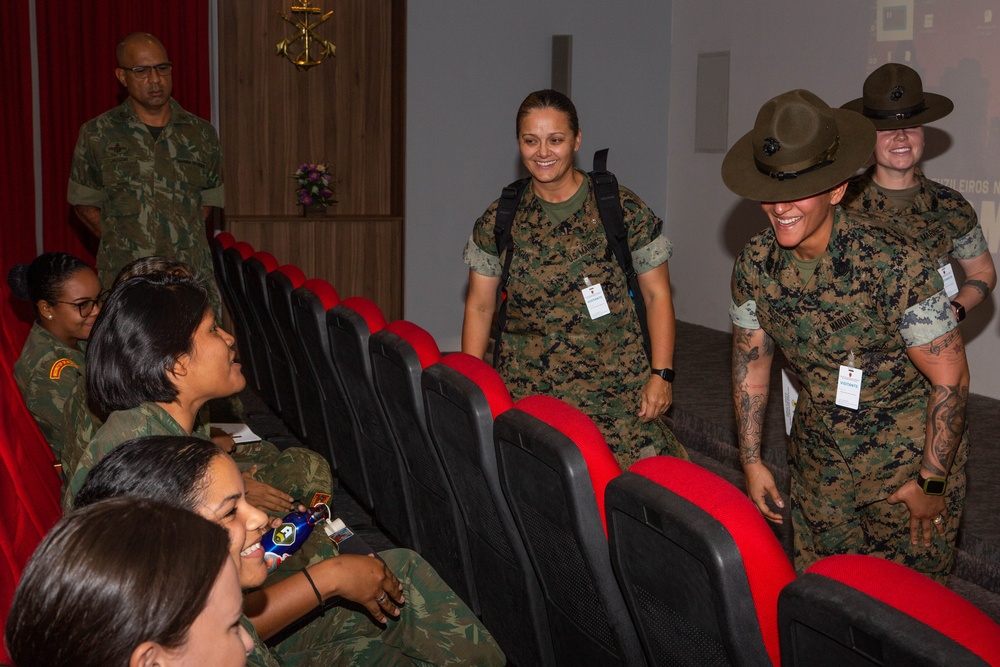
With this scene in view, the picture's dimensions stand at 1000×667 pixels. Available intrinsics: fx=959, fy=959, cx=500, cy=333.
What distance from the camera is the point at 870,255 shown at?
2.13m

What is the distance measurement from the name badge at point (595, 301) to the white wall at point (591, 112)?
163 inches

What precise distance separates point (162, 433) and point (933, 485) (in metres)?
1.67

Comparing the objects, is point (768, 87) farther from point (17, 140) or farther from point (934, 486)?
point (934, 486)

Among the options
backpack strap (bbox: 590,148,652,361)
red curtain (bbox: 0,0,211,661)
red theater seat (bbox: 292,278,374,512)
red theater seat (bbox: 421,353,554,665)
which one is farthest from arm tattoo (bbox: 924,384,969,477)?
red curtain (bbox: 0,0,211,661)

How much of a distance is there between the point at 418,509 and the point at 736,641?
169cm

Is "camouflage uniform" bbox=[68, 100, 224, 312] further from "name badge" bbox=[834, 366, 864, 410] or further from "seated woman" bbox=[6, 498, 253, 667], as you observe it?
"seated woman" bbox=[6, 498, 253, 667]

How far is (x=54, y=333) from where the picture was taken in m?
3.23

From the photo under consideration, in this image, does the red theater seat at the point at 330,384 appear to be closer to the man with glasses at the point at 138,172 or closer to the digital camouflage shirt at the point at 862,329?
the man with glasses at the point at 138,172

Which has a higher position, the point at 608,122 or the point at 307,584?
the point at 608,122

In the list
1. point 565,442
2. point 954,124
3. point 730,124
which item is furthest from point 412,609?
point 730,124

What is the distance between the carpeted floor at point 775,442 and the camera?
3479 millimetres

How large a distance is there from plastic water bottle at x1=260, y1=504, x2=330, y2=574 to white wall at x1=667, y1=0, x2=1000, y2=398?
13.9ft

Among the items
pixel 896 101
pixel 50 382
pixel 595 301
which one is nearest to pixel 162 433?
pixel 50 382

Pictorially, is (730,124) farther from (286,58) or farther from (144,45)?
(144,45)
